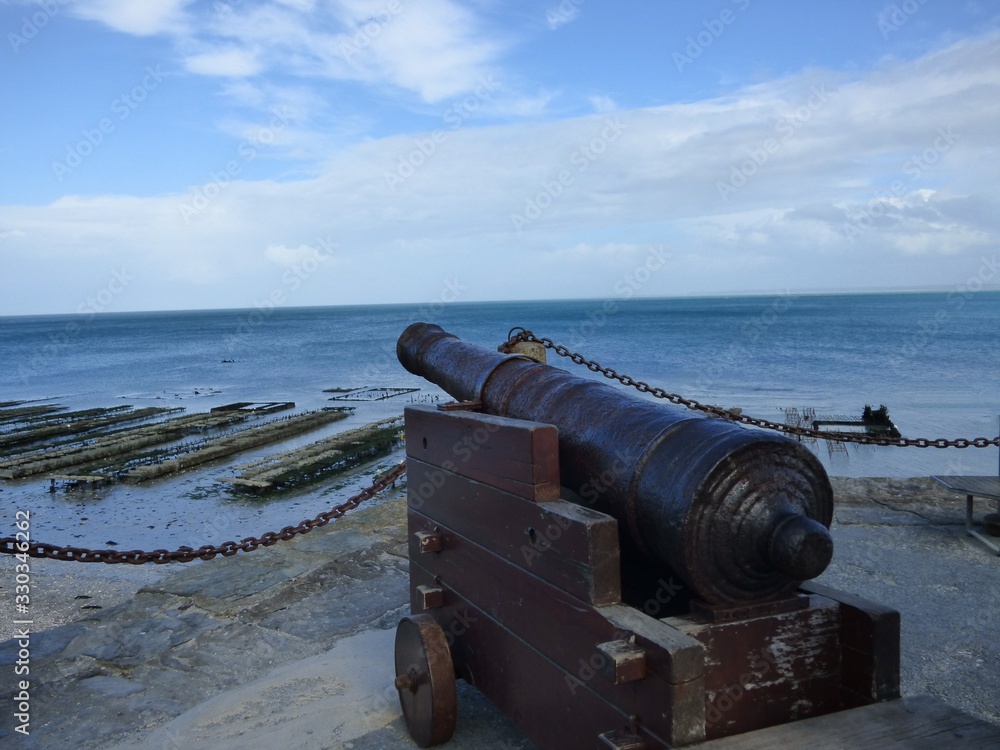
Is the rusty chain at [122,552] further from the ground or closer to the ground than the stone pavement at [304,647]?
further from the ground

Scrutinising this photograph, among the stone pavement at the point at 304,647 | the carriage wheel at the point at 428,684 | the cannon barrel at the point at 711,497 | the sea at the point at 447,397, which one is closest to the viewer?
the cannon barrel at the point at 711,497

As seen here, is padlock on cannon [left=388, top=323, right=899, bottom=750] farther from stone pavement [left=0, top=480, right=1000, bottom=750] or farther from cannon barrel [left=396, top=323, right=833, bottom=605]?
stone pavement [left=0, top=480, right=1000, bottom=750]

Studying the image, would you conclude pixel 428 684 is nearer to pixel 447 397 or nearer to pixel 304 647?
pixel 304 647

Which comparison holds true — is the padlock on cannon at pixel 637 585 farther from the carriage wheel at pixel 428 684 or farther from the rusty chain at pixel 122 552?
the rusty chain at pixel 122 552

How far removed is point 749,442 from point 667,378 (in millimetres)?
33104

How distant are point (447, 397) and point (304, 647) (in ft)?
77.8

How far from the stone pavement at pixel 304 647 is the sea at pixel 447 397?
459cm

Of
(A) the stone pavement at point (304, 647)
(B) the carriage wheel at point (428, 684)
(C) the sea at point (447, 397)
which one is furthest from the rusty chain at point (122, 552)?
(C) the sea at point (447, 397)

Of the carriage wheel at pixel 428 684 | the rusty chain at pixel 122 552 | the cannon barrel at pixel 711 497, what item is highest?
the cannon barrel at pixel 711 497

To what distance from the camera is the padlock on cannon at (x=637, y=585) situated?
1982 millimetres

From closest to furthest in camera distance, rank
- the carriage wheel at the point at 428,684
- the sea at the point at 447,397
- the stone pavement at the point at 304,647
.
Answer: the carriage wheel at the point at 428,684, the stone pavement at the point at 304,647, the sea at the point at 447,397

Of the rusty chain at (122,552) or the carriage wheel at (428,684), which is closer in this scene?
the carriage wheel at (428,684)

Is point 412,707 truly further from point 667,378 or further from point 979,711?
point 667,378

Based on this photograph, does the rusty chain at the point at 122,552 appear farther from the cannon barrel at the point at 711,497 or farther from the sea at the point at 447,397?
the sea at the point at 447,397
